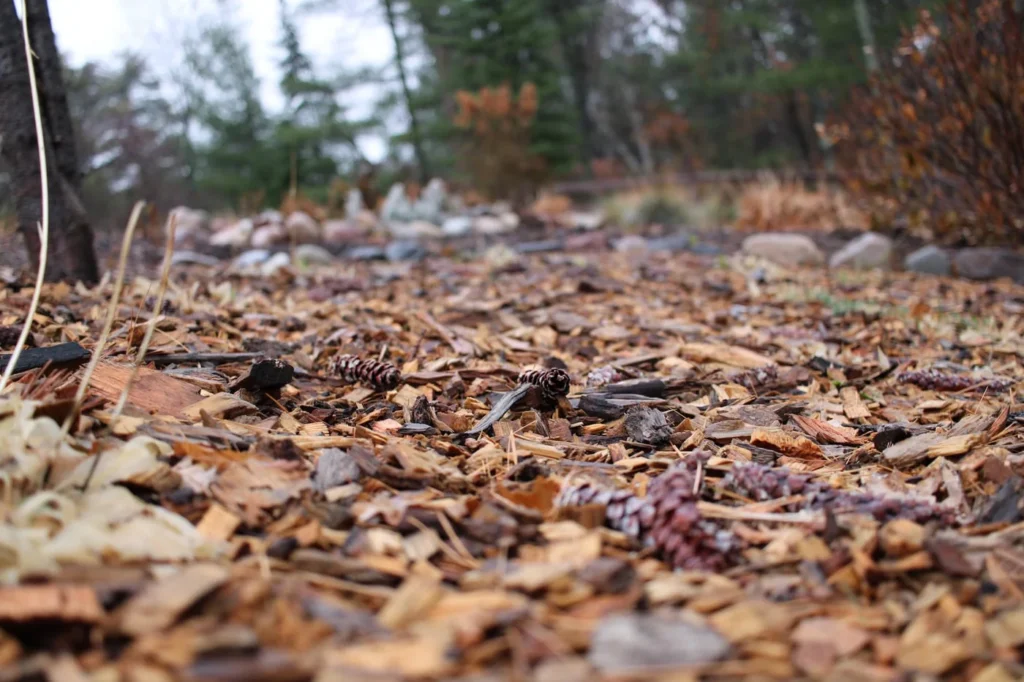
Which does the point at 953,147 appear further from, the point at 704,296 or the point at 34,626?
the point at 34,626

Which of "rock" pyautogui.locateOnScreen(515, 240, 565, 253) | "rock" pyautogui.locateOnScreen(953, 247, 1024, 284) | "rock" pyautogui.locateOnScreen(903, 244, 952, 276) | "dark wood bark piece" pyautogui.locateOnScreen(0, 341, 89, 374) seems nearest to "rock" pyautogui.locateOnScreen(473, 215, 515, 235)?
"rock" pyautogui.locateOnScreen(515, 240, 565, 253)

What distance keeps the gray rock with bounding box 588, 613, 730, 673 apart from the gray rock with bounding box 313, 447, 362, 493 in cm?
73

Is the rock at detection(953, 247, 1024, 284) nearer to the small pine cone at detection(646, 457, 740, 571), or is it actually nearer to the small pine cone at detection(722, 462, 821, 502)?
the small pine cone at detection(722, 462, 821, 502)

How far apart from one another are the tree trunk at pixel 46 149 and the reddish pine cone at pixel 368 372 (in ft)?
6.00

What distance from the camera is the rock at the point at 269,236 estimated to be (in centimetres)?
841

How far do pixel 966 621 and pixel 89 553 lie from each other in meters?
1.36

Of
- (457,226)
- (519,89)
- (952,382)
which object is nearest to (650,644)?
(952,382)

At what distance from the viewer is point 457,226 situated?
10.1 metres

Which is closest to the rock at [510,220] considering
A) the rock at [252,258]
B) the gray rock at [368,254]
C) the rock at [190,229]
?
the gray rock at [368,254]

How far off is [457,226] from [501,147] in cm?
323

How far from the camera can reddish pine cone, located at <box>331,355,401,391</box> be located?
2459 millimetres

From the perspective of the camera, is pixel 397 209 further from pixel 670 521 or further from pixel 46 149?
pixel 670 521

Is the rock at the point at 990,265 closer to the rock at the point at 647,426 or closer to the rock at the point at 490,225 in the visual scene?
the rock at the point at 490,225

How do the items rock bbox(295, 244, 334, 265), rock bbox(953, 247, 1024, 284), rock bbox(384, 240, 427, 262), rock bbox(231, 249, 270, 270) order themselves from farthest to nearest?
rock bbox(384, 240, 427, 262) < rock bbox(295, 244, 334, 265) < rock bbox(231, 249, 270, 270) < rock bbox(953, 247, 1024, 284)
